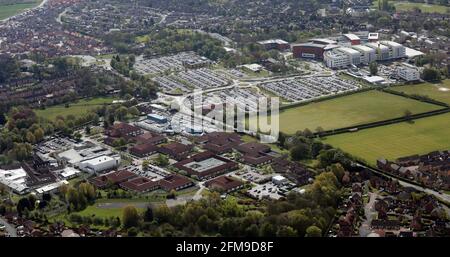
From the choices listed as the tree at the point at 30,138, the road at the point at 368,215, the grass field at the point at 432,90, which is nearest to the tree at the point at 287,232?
the road at the point at 368,215

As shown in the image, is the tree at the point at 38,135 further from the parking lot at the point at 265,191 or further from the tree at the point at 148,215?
the parking lot at the point at 265,191

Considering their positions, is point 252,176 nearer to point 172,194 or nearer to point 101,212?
point 172,194

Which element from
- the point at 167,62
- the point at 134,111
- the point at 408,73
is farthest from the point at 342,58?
the point at 134,111

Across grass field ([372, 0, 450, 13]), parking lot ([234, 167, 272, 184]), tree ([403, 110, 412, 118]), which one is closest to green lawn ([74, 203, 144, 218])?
parking lot ([234, 167, 272, 184])

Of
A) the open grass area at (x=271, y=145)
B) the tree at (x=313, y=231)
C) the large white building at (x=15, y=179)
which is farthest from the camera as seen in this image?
the open grass area at (x=271, y=145)

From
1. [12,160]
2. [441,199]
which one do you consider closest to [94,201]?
[12,160]
